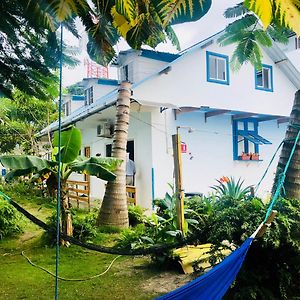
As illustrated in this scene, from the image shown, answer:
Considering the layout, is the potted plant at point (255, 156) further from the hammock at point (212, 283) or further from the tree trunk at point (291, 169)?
the hammock at point (212, 283)

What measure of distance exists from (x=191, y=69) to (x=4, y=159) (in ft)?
21.3

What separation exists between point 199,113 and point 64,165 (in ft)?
→ 19.1

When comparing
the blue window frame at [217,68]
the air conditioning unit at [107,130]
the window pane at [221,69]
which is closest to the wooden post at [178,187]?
the blue window frame at [217,68]

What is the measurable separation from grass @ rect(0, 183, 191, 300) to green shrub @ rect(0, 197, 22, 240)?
536 millimetres

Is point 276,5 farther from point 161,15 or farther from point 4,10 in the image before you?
point 4,10

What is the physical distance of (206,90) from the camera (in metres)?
10.3

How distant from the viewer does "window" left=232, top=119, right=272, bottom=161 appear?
1136 centimetres

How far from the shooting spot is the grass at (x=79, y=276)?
394 centimetres

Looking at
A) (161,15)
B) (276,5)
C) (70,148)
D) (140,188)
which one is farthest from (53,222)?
(276,5)

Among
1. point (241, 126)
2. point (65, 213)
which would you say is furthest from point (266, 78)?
point (65, 213)

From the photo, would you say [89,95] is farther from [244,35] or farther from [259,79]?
[244,35]

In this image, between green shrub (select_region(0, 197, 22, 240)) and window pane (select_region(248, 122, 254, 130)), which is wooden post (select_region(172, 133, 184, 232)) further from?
window pane (select_region(248, 122, 254, 130))

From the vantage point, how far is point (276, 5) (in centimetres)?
→ 113

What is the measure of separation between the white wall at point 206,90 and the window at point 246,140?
0.73 meters
